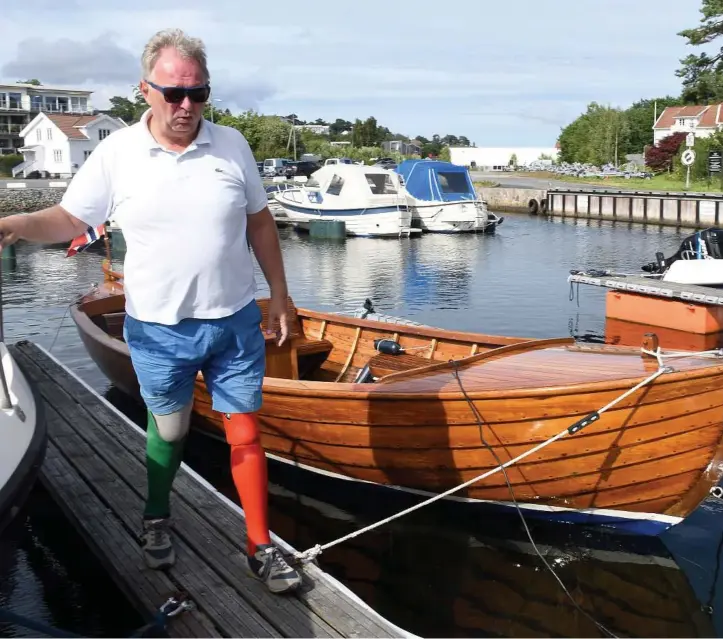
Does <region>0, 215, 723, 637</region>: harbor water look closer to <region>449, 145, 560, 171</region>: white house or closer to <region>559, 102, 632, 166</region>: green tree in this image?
<region>559, 102, 632, 166</region>: green tree

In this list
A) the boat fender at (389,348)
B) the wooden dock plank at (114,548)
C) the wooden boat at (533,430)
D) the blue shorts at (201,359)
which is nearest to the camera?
the blue shorts at (201,359)

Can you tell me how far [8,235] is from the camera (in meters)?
3.29

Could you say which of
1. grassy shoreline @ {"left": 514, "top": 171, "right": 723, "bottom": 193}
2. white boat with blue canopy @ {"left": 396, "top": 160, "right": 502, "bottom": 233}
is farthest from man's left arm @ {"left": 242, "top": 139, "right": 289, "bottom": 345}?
grassy shoreline @ {"left": 514, "top": 171, "right": 723, "bottom": 193}

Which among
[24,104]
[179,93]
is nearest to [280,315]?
[179,93]

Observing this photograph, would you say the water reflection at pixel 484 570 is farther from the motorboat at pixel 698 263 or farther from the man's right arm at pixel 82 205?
the motorboat at pixel 698 263

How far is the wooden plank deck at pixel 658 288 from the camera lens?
12.6 m

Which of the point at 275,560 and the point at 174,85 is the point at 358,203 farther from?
the point at 174,85

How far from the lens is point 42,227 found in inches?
135

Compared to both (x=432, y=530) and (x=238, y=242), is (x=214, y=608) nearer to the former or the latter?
(x=238, y=242)

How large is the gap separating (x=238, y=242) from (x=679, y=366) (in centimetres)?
326

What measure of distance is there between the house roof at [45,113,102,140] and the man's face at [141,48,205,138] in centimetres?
6705

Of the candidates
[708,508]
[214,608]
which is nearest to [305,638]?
[214,608]

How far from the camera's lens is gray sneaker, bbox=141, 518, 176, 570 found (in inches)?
168

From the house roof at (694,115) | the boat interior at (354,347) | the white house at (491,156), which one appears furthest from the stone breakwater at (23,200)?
the white house at (491,156)
